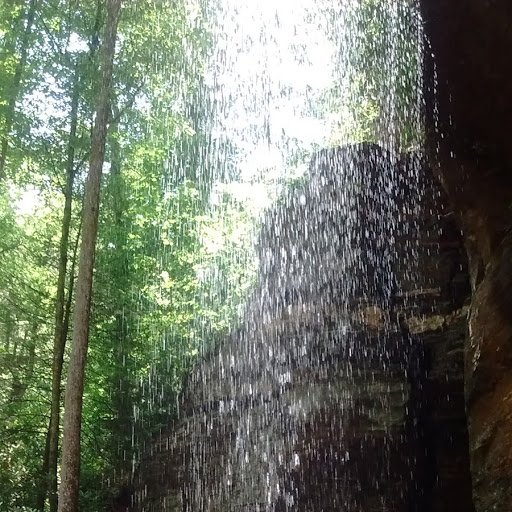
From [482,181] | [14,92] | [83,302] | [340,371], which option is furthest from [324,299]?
[14,92]

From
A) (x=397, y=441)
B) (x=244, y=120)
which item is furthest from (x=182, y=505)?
(x=244, y=120)

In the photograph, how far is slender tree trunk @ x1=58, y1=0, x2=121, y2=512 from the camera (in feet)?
21.8

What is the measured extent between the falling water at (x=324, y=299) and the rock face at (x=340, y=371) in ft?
0.10

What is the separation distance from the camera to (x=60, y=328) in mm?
9422

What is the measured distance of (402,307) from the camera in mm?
10453

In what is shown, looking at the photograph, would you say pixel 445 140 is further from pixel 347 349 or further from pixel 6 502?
pixel 6 502

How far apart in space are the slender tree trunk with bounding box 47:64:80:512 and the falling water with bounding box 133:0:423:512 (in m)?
2.76

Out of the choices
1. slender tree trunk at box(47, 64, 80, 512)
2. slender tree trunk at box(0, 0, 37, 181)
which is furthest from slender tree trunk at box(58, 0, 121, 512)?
slender tree trunk at box(0, 0, 37, 181)

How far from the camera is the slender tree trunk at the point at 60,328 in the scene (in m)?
8.81

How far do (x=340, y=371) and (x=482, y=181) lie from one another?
4037 mm

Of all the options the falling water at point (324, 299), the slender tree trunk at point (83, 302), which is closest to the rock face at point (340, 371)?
the falling water at point (324, 299)

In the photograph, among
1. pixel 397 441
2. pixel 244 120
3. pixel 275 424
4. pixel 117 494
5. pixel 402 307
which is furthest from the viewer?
pixel 244 120

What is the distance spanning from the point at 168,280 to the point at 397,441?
6.40 m

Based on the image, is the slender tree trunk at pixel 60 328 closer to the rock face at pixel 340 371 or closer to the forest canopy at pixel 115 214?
the forest canopy at pixel 115 214
